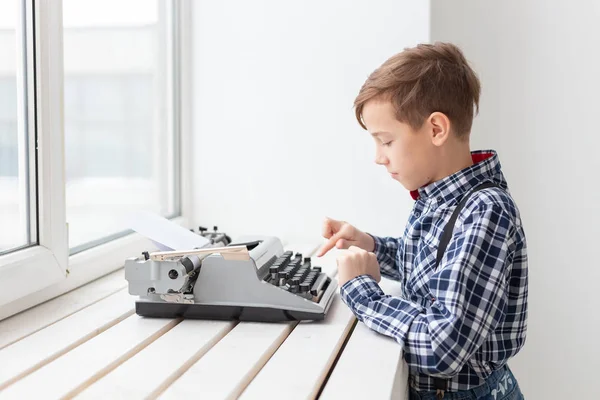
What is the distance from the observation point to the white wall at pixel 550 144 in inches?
77.6

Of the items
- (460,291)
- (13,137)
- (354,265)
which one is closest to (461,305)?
(460,291)

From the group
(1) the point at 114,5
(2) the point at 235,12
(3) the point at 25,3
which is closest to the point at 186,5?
(2) the point at 235,12

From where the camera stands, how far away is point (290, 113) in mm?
1904

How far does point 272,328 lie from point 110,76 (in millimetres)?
902

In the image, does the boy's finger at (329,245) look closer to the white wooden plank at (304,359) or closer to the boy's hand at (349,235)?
the boy's hand at (349,235)

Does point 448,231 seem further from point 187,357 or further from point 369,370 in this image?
point 187,357

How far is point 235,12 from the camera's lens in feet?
6.34

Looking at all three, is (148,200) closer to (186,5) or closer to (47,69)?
(186,5)

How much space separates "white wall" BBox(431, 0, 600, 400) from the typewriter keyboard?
976 millimetres

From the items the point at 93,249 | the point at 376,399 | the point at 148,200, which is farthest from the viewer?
the point at 148,200

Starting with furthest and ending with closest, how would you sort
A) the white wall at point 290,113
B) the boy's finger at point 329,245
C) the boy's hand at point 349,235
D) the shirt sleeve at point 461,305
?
the white wall at point 290,113 → the boy's hand at point 349,235 → the boy's finger at point 329,245 → the shirt sleeve at point 461,305

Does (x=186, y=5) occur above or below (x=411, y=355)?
above

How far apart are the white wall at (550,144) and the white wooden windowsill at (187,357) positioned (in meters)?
1.05

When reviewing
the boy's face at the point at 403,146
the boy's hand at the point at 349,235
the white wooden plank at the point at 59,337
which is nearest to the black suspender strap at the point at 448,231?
the boy's face at the point at 403,146
